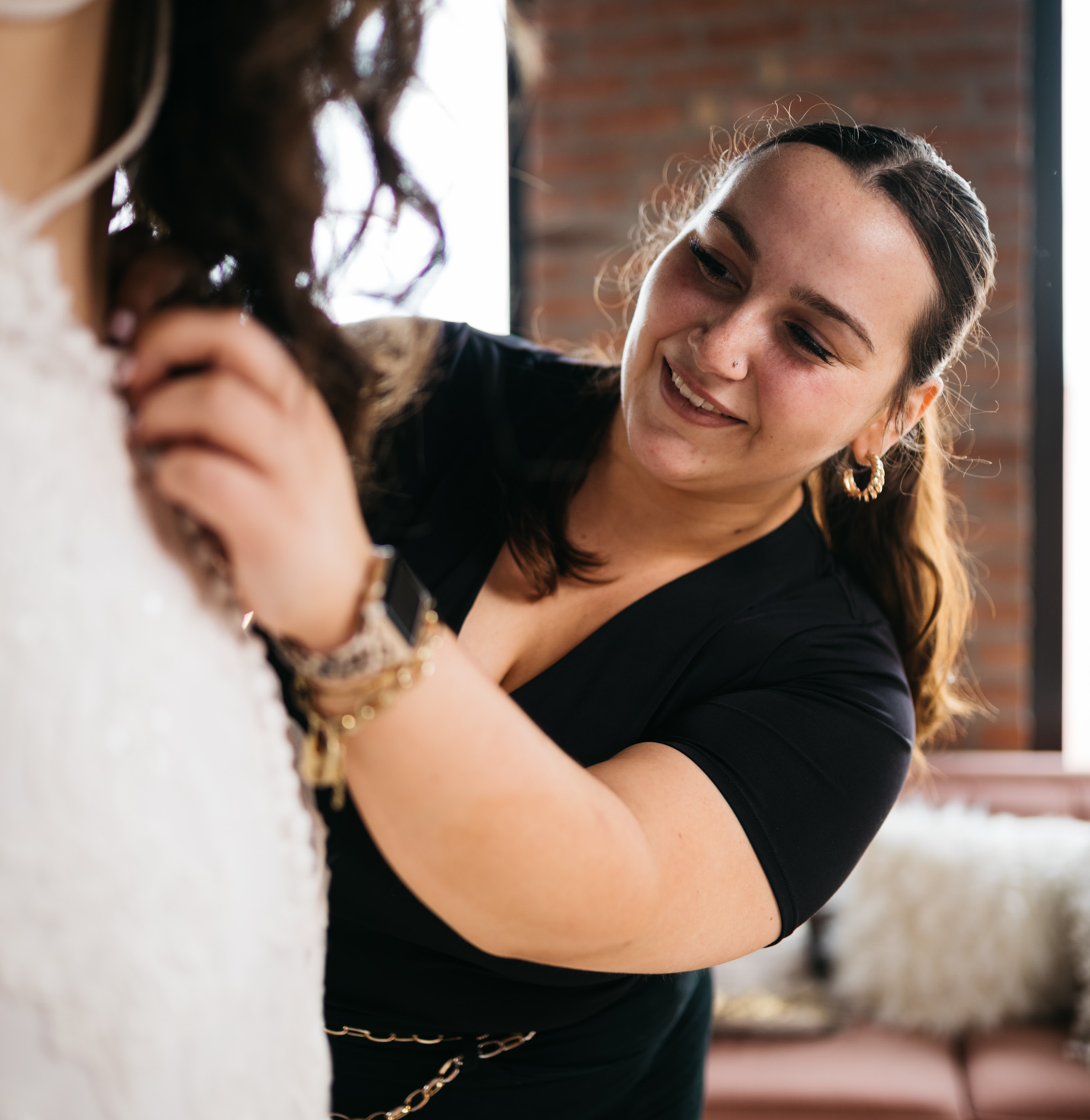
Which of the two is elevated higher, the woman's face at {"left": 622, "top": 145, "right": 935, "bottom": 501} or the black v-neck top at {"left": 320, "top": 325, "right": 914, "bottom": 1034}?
the woman's face at {"left": 622, "top": 145, "right": 935, "bottom": 501}

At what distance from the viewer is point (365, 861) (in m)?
1.08

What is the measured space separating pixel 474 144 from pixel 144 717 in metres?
0.50

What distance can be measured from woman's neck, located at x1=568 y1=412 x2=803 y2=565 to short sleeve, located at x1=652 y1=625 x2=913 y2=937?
0.57ft

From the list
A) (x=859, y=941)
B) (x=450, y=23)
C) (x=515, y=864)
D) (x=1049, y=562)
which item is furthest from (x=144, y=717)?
(x=1049, y=562)

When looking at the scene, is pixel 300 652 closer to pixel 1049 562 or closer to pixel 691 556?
pixel 691 556

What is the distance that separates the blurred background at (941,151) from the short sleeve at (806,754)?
2.07 metres

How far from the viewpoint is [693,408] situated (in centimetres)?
118

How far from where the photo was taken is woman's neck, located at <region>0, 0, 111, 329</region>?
1.53 feet

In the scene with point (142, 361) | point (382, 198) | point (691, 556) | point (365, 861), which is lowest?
point (365, 861)

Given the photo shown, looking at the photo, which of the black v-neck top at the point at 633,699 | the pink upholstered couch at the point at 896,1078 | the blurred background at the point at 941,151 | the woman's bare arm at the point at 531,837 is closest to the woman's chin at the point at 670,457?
the black v-neck top at the point at 633,699

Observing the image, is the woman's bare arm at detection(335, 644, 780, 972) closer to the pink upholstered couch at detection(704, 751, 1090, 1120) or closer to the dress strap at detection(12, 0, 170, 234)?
the dress strap at detection(12, 0, 170, 234)

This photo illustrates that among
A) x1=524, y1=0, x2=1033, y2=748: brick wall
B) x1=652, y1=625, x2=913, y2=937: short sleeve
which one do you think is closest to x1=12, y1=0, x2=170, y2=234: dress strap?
x1=652, y1=625, x2=913, y2=937: short sleeve

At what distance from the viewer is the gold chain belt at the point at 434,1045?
3.90 ft

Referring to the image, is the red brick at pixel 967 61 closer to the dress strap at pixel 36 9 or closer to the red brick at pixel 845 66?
the red brick at pixel 845 66
